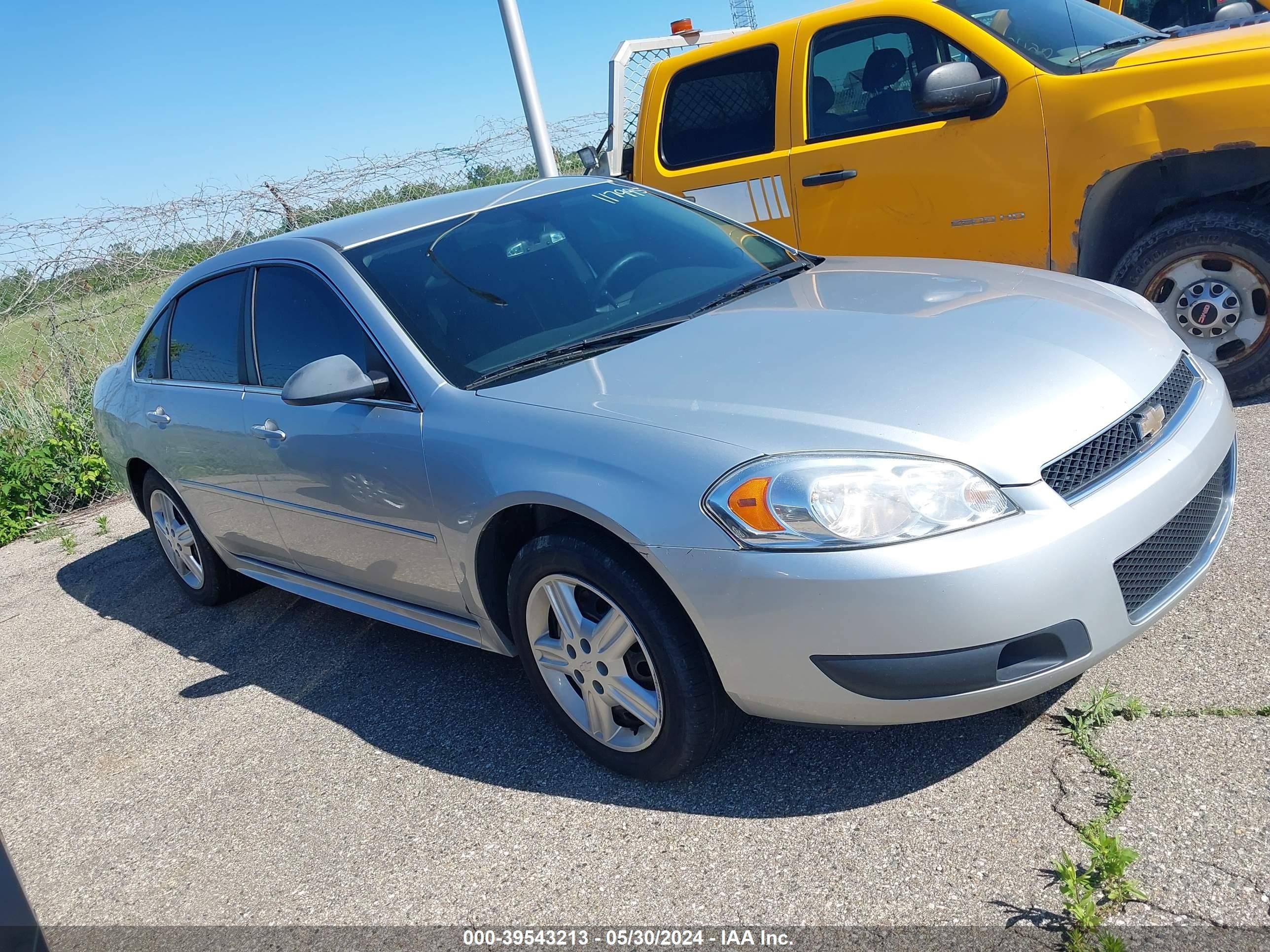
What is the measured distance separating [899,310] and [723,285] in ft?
2.44

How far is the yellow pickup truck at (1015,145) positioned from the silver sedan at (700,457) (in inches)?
58.1

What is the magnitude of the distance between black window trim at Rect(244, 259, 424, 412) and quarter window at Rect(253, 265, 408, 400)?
0.03 feet

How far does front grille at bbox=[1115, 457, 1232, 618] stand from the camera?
2480mm

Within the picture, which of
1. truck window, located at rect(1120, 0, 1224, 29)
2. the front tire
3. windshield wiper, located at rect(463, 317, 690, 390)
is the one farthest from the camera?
truck window, located at rect(1120, 0, 1224, 29)

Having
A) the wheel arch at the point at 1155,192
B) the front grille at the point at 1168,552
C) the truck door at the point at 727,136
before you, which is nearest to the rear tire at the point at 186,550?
the truck door at the point at 727,136

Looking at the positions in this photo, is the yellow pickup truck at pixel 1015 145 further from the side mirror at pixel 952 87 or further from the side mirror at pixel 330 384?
the side mirror at pixel 330 384

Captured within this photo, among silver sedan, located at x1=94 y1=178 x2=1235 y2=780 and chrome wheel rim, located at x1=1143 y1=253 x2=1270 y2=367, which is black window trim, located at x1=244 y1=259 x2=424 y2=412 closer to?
silver sedan, located at x1=94 y1=178 x2=1235 y2=780

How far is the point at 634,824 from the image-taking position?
278 centimetres

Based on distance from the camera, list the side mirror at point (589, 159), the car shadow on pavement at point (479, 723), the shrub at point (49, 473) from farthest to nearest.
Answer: the shrub at point (49, 473) → the side mirror at point (589, 159) → the car shadow on pavement at point (479, 723)

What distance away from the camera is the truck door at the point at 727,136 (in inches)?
222

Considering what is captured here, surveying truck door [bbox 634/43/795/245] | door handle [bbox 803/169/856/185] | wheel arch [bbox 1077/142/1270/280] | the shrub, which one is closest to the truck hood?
wheel arch [bbox 1077/142/1270/280]

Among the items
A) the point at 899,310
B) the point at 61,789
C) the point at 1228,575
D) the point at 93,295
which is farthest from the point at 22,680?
the point at 93,295

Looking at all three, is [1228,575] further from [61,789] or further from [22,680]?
[22,680]

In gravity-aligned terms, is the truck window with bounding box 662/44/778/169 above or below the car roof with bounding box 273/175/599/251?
above
